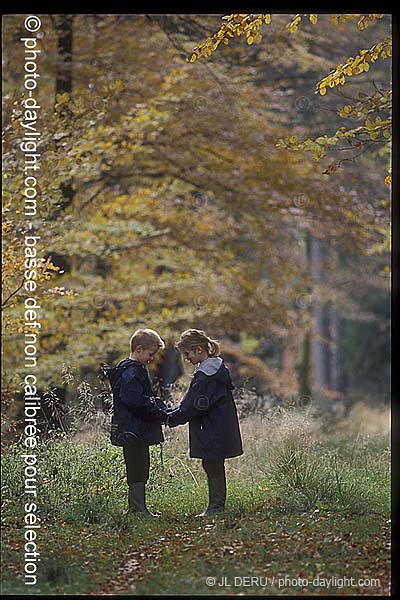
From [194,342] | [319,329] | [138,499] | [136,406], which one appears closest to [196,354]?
[194,342]

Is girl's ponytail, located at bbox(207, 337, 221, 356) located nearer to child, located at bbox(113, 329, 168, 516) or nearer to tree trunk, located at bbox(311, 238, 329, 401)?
child, located at bbox(113, 329, 168, 516)

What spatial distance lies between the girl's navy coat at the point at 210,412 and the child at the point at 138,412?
0.23 metres

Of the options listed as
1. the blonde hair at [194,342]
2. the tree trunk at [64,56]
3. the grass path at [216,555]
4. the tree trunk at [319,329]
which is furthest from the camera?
the tree trunk at [319,329]

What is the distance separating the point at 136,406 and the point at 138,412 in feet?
0.16

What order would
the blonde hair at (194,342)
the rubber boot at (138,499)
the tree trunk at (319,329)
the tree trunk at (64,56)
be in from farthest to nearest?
the tree trunk at (319,329) < the tree trunk at (64,56) < the rubber boot at (138,499) < the blonde hair at (194,342)

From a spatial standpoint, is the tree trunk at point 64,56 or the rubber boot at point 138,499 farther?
the tree trunk at point 64,56

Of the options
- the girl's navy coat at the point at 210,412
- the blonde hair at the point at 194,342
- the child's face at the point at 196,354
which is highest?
the blonde hair at the point at 194,342

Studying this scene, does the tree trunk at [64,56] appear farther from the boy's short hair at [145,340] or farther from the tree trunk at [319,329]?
the tree trunk at [319,329]

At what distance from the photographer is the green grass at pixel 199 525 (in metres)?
5.54

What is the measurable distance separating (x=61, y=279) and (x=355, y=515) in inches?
205

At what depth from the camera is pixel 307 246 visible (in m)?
17.8

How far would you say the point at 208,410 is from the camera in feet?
20.2

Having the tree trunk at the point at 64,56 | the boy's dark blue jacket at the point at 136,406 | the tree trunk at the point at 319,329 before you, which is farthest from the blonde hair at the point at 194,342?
the tree trunk at the point at 319,329
